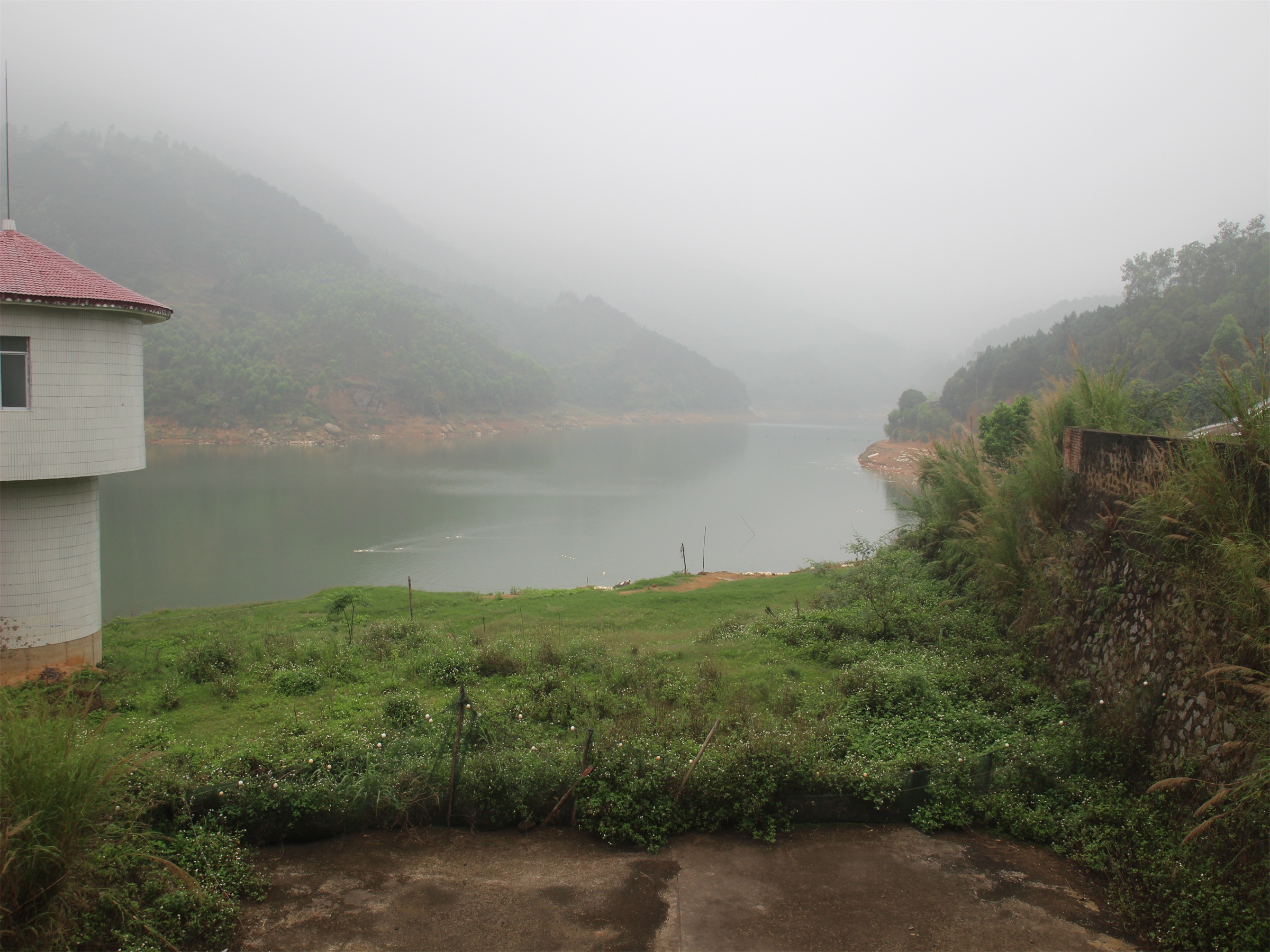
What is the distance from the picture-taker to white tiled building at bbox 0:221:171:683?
720cm

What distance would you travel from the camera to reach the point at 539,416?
82.3 metres

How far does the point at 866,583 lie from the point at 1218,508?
5.98 metres

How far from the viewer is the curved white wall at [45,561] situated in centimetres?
734

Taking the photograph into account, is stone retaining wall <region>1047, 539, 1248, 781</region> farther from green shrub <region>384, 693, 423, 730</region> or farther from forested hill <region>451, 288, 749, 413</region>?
forested hill <region>451, 288, 749, 413</region>

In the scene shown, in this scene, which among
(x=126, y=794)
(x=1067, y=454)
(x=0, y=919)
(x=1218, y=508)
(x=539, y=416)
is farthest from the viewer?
(x=539, y=416)

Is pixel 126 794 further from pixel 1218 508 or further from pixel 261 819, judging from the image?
pixel 1218 508

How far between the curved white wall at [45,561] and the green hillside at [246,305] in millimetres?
52244

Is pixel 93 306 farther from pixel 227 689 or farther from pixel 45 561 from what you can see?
pixel 227 689

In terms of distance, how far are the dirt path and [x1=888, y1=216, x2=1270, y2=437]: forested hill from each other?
81.4 ft

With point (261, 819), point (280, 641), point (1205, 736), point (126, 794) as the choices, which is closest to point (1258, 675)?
point (1205, 736)

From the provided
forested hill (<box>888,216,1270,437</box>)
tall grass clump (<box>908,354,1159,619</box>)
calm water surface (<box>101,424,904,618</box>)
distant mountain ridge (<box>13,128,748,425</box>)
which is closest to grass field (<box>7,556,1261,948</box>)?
tall grass clump (<box>908,354,1159,619</box>)

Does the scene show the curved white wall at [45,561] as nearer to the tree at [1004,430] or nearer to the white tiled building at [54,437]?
the white tiled building at [54,437]

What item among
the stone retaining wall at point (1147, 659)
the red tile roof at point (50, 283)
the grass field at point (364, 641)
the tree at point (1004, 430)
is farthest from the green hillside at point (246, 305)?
the stone retaining wall at point (1147, 659)

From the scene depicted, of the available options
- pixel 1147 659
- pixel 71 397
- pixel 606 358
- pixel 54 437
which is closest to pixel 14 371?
pixel 71 397
